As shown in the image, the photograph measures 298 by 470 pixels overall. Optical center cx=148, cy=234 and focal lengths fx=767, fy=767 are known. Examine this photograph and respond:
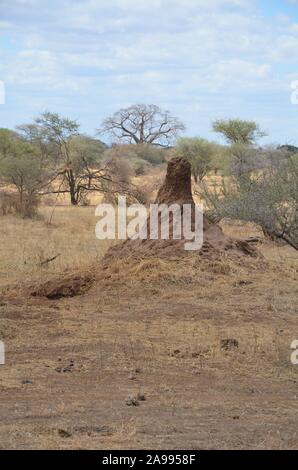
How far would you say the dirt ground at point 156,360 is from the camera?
4867mm

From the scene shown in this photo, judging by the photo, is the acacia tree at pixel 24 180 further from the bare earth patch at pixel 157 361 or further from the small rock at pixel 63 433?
the small rock at pixel 63 433

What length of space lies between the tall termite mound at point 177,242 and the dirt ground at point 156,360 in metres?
0.29

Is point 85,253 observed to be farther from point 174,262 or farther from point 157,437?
point 157,437

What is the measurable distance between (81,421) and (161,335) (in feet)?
10.3

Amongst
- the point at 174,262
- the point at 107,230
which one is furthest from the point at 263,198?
the point at 107,230

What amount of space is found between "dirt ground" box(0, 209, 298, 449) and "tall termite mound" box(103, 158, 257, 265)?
286 millimetres

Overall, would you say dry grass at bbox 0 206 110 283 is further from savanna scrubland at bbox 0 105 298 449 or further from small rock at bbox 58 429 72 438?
small rock at bbox 58 429 72 438

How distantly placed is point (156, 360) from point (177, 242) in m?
4.51

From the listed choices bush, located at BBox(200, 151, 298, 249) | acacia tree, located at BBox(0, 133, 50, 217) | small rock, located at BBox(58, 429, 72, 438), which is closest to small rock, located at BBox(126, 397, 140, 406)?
small rock, located at BBox(58, 429, 72, 438)

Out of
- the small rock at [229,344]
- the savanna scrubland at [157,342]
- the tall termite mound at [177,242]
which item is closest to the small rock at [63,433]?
the savanna scrubland at [157,342]

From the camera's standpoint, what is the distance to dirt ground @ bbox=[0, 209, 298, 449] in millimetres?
4867

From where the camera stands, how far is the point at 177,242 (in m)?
11.5

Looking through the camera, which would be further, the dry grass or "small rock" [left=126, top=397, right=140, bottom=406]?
the dry grass

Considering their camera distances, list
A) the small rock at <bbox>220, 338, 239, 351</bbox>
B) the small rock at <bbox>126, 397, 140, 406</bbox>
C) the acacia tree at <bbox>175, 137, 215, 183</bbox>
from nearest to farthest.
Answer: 1. the small rock at <bbox>126, 397, 140, 406</bbox>
2. the small rock at <bbox>220, 338, 239, 351</bbox>
3. the acacia tree at <bbox>175, 137, 215, 183</bbox>
